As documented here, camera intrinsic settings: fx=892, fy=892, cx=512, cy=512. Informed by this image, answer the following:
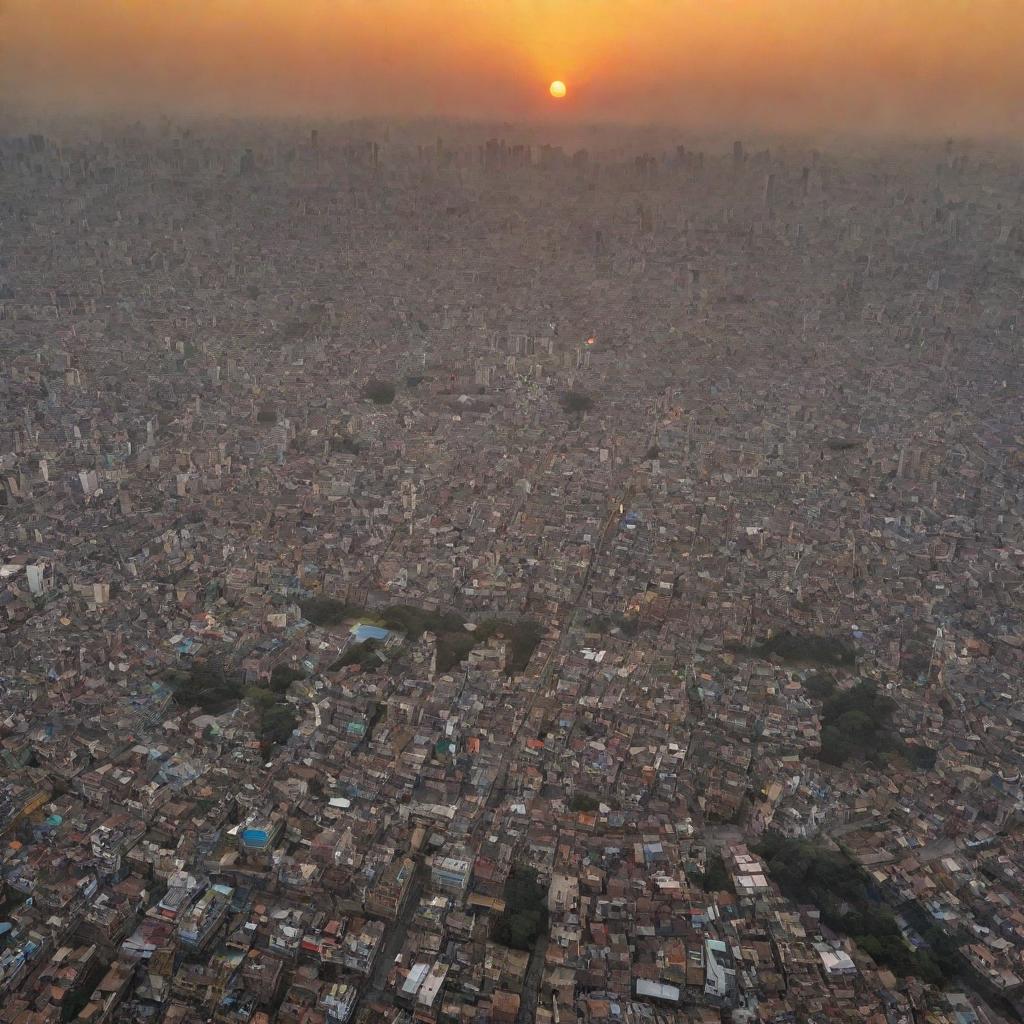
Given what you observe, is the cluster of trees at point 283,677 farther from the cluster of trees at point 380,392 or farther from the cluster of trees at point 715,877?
the cluster of trees at point 380,392

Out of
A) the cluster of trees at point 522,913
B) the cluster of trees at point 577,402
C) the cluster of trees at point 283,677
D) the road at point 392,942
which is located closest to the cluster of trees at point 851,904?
the cluster of trees at point 522,913

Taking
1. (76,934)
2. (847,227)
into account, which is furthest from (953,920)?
(847,227)

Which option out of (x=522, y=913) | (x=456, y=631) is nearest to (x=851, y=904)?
(x=522, y=913)

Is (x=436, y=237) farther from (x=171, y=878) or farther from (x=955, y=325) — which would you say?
(x=171, y=878)

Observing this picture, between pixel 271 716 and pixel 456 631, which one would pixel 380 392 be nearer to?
pixel 456 631

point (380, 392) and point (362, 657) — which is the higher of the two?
point (380, 392)

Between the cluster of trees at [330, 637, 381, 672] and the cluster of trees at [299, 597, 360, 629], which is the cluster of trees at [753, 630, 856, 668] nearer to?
the cluster of trees at [330, 637, 381, 672]

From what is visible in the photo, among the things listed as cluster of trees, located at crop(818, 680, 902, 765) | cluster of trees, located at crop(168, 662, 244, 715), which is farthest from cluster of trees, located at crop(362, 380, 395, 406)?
cluster of trees, located at crop(818, 680, 902, 765)

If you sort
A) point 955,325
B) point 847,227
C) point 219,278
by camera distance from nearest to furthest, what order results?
point 955,325 → point 219,278 → point 847,227
